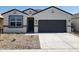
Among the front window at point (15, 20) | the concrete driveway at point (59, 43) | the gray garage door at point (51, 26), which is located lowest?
the concrete driveway at point (59, 43)

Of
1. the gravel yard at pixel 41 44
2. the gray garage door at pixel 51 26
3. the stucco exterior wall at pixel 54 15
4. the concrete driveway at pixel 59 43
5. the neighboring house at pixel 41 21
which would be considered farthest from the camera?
the gray garage door at pixel 51 26

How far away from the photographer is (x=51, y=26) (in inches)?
1310

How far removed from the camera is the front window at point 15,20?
32125 millimetres

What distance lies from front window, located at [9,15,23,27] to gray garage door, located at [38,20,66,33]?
3.36 m

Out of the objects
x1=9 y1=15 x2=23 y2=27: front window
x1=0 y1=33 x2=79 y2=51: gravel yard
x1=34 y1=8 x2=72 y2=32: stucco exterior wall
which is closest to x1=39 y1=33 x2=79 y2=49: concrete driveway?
x1=0 y1=33 x2=79 y2=51: gravel yard

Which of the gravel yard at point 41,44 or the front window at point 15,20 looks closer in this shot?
the gravel yard at point 41,44

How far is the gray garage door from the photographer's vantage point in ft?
108

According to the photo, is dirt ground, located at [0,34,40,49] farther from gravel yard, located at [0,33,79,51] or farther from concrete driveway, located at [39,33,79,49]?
concrete driveway, located at [39,33,79,49]

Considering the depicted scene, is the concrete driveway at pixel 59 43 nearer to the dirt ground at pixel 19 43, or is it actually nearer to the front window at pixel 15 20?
the dirt ground at pixel 19 43

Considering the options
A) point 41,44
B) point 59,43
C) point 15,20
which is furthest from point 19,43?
point 15,20

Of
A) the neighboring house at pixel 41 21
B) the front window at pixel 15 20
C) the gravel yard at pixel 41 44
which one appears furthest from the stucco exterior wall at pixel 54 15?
the gravel yard at pixel 41 44

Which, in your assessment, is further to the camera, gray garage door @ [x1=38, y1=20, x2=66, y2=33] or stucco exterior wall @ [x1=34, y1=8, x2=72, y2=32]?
gray garage door @ [x1=38, y1=20, x2=66, y2=33]
